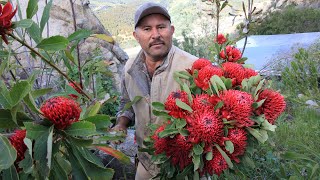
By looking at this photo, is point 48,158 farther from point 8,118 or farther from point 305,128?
point 305,128

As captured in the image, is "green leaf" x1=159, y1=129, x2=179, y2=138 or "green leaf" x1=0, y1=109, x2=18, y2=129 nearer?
"green leaf" x1=0, y1=109, x2=18, y2=129

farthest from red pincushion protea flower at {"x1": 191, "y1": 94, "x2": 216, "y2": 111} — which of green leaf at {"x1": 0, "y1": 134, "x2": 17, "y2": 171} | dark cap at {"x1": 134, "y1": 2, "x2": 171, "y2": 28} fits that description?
dark cap at {"x1": 134, "y1": 2, "x2": 171, "y2": 28}

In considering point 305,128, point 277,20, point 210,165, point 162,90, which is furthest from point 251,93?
point 277,20

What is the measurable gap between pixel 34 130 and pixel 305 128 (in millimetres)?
3720

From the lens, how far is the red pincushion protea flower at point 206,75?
1.00 metres

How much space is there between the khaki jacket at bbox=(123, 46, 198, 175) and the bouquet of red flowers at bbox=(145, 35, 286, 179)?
62 centimetres

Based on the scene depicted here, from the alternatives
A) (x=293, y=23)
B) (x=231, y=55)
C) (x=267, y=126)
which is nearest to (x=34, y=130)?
(x=267, y=126)

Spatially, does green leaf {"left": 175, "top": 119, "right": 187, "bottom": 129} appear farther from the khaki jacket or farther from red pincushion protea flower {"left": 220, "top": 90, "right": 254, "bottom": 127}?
the khaki jacket

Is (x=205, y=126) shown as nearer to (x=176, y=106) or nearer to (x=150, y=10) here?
(x=176, y=106)

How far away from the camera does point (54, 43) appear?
2.64ft

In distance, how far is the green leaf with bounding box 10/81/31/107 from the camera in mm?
628

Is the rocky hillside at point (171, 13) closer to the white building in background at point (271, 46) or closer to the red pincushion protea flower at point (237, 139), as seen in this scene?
the white building in background at point (271, 46)

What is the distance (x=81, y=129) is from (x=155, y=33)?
3.14ft

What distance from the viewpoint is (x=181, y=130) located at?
0.89m
